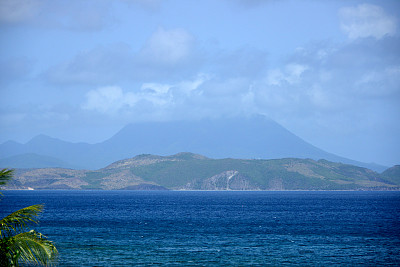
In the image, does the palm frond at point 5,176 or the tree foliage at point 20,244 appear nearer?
the tree foliage at point 20,244

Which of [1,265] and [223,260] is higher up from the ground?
[1,265]

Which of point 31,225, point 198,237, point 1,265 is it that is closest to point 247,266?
point 198,237

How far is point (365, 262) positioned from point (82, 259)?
38.2 meters

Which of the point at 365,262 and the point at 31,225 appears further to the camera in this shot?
the point at 31,225

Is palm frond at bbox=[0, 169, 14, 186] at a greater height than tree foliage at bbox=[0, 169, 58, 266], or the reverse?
palm frond at bbox=[0, 169, 14, 186]

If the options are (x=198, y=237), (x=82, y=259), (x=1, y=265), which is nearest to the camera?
(x=1, y=265)

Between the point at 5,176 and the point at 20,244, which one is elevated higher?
the point at 5,176

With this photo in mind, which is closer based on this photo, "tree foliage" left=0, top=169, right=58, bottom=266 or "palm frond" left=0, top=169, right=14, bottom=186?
"tree foliage" left=0, top=169, right=58, bottom=266

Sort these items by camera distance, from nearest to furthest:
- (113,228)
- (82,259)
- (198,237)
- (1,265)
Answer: (1,265), (82,259), (198,237), (113,228)

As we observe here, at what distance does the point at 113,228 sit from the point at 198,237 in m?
27.2

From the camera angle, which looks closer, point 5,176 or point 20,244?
point 20,244

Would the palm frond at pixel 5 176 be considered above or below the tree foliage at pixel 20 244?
above

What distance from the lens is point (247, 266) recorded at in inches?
2406

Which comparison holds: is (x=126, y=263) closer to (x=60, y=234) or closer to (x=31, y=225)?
(x=60, y=234)
